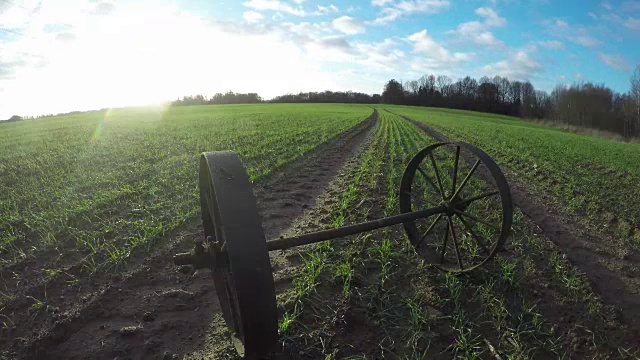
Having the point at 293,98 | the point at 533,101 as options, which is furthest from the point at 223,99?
the point at 533,101

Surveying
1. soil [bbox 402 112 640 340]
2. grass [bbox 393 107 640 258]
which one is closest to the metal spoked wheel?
soil [bbox 402 112 640 340]

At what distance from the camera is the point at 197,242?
2865 millimetres

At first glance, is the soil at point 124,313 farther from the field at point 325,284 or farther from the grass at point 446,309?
the grass at point 446,309

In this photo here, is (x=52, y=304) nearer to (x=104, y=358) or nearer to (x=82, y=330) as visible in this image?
(x=82, y=330)

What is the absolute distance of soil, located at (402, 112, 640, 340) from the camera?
3995 mm

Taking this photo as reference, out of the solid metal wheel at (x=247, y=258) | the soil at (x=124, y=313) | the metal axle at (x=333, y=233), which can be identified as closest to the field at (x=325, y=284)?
the soil at (x=124, y=313)

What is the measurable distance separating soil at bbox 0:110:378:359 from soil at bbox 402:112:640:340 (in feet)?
11.0

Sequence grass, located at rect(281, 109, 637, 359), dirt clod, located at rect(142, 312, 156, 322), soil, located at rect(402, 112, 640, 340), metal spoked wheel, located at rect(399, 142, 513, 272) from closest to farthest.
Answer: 1. grass, located at rect(281, 109, 637, 359)
2. dirt clod, located at rect(142, 312, 156, 322)
3. metal spoked wheel, located at rect(399, 142, 513, 272)
4. soil, located at rect(402, 112, 640, 340)

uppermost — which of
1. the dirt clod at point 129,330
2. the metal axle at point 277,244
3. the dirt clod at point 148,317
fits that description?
the metal axle at point 277,244

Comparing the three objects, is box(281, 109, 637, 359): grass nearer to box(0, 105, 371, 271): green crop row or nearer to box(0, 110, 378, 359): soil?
box(0, 110, 378, 359): soil

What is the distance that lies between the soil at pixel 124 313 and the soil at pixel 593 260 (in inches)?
132

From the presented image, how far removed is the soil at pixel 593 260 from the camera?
4.00 metres

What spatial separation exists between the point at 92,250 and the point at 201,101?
97.4 meters

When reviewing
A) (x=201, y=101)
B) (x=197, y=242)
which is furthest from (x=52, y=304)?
(x=201, y=101)
